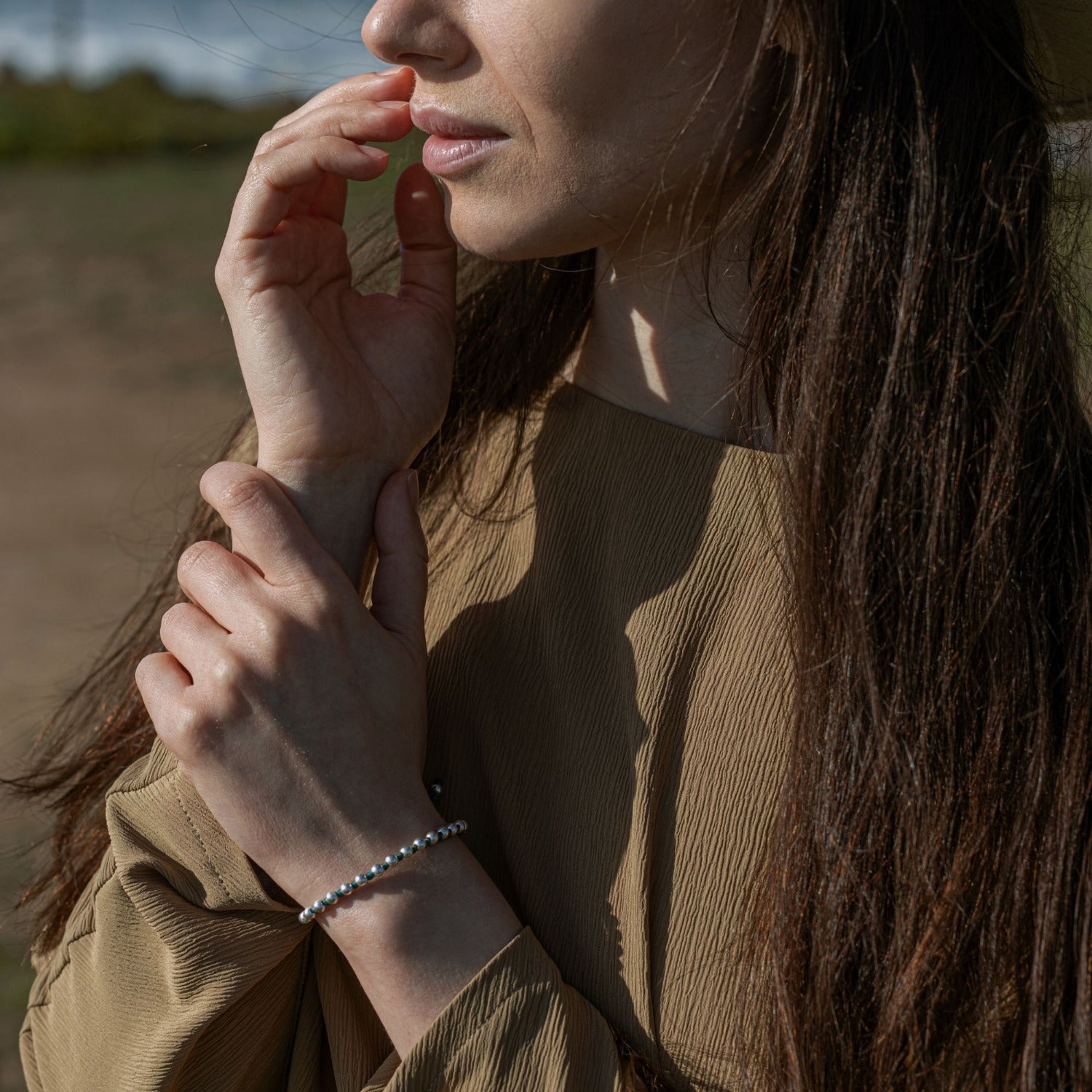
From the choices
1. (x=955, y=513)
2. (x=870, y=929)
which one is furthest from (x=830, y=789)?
(x=955, y=513)

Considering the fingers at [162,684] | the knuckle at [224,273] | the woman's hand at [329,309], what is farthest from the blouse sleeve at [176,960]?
the knuckle at [224,273]

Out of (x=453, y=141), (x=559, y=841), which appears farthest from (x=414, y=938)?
(x=453, y=141)

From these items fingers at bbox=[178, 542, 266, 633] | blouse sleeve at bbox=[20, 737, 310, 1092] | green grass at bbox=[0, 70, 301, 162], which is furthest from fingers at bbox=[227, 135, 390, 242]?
green grass at bbox=[0, 70, 301, 162]

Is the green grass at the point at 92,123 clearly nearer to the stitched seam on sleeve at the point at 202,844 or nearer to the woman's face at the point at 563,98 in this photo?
the woman's face at the point at 563,98

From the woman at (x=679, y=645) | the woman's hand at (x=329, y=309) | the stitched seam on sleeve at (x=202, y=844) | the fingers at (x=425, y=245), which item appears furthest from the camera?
the fingers at (x=425, y=245)

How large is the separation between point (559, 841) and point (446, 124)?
2.78 ft

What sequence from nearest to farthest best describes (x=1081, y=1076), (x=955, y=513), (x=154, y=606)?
(x=1081, y=1076)
(x=955, y=513)
(x=154, y=606)

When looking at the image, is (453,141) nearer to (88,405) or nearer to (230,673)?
(230,673)

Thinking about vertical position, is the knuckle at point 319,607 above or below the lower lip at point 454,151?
below

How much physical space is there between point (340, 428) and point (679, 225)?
480 mm

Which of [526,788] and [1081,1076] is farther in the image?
[526,788]

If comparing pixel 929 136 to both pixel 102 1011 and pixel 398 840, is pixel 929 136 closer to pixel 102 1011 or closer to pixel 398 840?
pixel 398 840

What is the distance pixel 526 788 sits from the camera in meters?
1.45

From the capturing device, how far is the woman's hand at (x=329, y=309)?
57.9 inches
